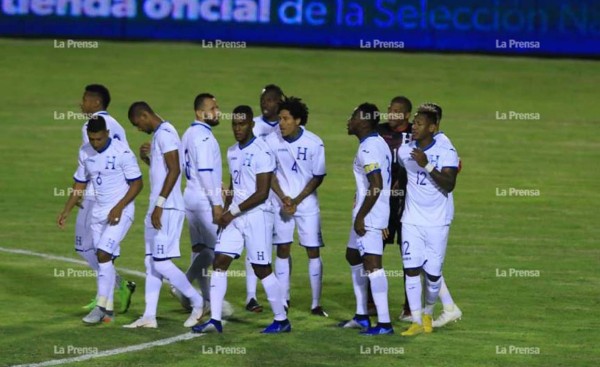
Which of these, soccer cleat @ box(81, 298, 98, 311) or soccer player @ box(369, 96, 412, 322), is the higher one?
soccer player @ box(369, 96, 412, 322)

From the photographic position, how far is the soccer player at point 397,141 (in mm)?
14480

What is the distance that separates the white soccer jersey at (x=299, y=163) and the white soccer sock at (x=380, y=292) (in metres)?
1.39

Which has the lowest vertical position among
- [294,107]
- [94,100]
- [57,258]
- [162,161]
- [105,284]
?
[105,284]

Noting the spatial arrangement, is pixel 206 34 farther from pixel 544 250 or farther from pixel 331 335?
pixel 331 335

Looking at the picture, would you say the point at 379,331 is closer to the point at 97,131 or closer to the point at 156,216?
the point at 156,216

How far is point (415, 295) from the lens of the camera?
44.8ft

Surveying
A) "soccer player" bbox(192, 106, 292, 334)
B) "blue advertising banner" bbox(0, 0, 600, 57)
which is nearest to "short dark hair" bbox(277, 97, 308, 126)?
"soccer player" bbox(192, 106, 292, 334)

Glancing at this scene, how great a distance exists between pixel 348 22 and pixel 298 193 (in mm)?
23840

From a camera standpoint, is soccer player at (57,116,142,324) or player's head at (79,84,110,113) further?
player's head at (79,84,110,113)

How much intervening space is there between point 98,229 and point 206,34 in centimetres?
2429

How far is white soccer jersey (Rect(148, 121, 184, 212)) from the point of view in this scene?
13.7 meters

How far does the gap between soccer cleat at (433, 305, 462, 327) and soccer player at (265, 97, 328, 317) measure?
130 centimetres

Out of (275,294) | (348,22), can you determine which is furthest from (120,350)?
(348,22)

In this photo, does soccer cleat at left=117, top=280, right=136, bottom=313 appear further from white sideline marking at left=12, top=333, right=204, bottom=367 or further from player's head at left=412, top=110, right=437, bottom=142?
player's head at left=412, top=110, right=437, bottom=142
